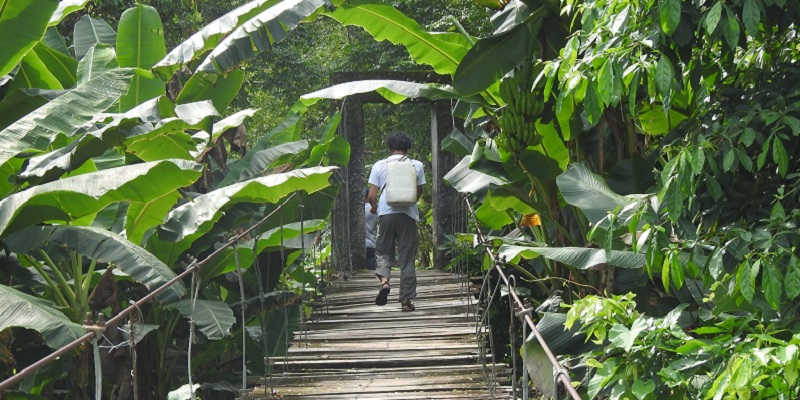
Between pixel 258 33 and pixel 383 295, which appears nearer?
pixel 258 33

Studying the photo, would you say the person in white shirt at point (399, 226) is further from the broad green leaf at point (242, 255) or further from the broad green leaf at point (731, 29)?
the broad green leaf at point (731, 29)

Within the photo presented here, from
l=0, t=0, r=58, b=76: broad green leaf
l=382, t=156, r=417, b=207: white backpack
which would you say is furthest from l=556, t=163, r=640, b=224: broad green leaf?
l=0, t=0, r=58, b=76: broad green leaf

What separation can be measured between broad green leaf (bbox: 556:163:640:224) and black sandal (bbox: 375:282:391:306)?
121 inches

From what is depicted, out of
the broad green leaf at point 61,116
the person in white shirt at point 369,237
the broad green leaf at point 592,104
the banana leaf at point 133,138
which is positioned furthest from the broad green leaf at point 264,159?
the person in white shirt at point 369,237

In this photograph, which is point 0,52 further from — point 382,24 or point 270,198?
point 382,24

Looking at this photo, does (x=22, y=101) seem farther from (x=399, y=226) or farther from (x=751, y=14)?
(x=751, y=14)

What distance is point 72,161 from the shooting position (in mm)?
5266

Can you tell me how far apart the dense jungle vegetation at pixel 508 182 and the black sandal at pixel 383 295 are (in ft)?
2.38

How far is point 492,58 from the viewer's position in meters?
5.29

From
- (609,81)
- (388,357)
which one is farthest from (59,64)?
(609,81)

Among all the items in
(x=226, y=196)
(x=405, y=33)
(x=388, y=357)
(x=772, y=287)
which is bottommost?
(x=388, y=357)

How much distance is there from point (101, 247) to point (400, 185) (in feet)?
8.93

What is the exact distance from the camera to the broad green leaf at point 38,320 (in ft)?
13.5

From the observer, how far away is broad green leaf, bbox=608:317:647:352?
10.3 ft
